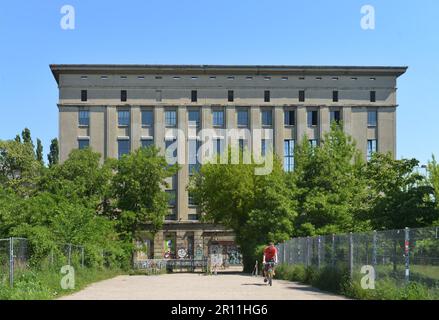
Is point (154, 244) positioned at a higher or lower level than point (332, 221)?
lower

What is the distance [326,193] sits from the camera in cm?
4594

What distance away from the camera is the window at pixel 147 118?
87438 millimetres

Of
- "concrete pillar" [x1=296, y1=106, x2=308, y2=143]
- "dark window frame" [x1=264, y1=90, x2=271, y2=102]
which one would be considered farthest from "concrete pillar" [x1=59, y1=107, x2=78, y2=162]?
"concrete pillar" [x1=296, y1=106, x2=308, y2=143]

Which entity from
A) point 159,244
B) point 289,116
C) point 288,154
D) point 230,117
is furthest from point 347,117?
point 159,244

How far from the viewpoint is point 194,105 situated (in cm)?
8731

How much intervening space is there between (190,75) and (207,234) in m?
19.7

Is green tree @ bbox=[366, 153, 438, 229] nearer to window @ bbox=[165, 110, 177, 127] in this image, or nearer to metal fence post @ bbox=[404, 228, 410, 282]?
metal fence post @ bbox=[404, 228, 410, 282]

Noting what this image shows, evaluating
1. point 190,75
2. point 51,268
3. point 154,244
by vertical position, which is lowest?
point 154,244

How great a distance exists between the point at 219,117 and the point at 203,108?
229 centimetres

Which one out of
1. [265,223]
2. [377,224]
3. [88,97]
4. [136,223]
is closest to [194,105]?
[88,97]

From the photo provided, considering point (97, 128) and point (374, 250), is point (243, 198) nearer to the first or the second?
point (97, 128)

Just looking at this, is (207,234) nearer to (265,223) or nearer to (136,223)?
(136,223)

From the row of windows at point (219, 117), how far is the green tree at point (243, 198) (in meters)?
18.0

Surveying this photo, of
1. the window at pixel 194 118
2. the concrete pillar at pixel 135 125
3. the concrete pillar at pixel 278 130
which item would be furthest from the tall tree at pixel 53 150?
the concrete pillar at pixel 278 130
